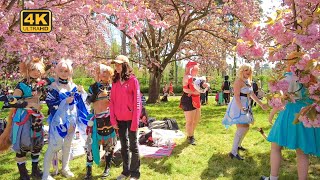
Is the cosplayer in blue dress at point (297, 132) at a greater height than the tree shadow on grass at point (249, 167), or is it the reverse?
the cosplayer in blue dress at point (297, 132)

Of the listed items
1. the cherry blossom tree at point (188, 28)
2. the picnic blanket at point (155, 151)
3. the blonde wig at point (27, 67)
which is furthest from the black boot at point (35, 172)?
the cherry blossom tree at point (188, 28)

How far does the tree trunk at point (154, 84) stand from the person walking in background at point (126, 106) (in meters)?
14.1

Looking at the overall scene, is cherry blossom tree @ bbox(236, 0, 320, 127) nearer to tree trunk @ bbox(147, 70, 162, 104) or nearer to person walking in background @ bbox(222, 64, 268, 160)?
person walking in background @ bbox(222, 64, 268, 160)

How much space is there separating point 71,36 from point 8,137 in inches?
376

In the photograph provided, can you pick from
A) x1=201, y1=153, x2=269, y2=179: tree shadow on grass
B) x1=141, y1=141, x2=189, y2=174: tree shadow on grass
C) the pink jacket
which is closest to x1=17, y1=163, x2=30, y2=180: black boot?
the pink jacket

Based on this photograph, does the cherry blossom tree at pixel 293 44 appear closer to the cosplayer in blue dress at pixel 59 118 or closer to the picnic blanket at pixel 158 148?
the cosplayer in blue dress at pixel 59 118

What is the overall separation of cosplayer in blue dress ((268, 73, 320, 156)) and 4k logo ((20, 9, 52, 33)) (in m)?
4.03

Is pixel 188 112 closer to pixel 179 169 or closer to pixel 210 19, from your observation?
pixel 179 169

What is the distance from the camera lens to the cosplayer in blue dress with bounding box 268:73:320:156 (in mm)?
3828

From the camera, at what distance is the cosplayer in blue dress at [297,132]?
151 inches

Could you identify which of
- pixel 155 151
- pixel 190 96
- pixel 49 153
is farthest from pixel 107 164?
pixel 190 96

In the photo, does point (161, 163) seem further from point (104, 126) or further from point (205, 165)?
point (104, 126)

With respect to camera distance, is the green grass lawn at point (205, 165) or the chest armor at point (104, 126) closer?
the chest armor at point (104, 126)

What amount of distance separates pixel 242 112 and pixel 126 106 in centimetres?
224
